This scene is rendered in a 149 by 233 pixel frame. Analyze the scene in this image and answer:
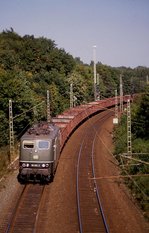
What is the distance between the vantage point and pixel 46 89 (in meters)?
59.6

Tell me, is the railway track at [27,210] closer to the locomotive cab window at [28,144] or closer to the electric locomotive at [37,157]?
the electric locomotive at [37,157]

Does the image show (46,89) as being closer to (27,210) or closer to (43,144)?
(43,144)

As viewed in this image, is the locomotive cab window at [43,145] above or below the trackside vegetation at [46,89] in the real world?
below

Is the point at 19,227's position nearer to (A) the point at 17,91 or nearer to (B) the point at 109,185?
(B) the point at 109,185

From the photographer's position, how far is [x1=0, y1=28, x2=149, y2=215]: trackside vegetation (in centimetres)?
3296

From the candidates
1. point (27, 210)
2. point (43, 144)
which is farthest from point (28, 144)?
point (27, 210)

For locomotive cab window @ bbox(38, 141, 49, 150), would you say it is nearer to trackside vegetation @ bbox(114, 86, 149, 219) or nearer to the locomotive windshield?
the locomotive windshield

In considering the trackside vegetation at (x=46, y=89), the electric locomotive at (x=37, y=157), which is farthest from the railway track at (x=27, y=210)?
the trackside vegetation at (x=46, y=89)

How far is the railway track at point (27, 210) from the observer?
1851 cm

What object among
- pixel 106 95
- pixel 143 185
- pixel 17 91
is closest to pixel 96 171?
pixel 143 185

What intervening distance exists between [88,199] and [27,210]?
4.46 metres

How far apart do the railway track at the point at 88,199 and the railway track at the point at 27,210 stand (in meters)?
2.72

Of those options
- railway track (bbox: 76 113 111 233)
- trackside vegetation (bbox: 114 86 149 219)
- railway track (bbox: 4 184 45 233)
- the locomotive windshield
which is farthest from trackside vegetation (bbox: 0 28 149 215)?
the locomotive windshield

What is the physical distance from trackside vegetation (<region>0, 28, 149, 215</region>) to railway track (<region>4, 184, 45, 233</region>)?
6.04 metres
